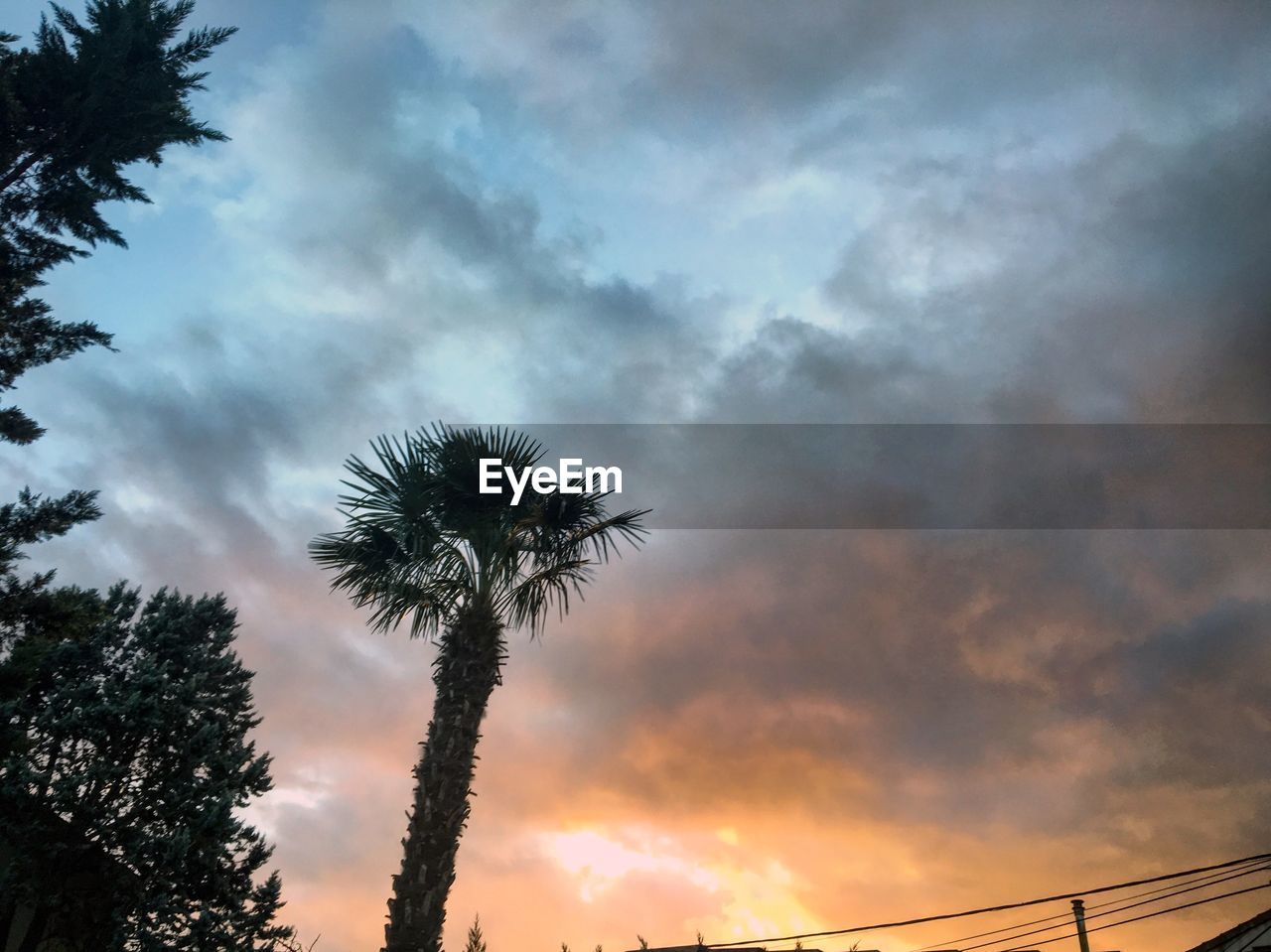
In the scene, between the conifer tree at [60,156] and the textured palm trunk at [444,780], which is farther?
the conifer tree at [60,156]

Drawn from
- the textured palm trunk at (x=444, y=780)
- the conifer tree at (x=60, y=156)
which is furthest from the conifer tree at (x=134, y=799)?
the textured palm trunk at (x=444, y=780)

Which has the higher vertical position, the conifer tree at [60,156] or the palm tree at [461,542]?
the conifer tree at [60,156]

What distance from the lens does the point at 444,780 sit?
14.3 meters

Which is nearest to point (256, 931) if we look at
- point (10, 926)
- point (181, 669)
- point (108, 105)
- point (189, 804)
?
point (189, 804)

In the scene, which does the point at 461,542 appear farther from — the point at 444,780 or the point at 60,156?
the point at 60,156

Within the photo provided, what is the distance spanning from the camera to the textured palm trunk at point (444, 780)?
1327 centimetres

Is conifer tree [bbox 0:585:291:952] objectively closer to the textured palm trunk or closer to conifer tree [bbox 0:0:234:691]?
conifer tree [bbox 0:0:234:691]

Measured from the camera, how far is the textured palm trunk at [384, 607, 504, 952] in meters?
13.3

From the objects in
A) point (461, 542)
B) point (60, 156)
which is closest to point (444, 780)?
point (461, 542)

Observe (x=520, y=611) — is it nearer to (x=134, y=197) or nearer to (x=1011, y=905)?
(x=1011, y=905)

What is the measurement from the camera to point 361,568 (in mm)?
17531

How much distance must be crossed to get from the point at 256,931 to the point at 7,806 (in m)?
6.83

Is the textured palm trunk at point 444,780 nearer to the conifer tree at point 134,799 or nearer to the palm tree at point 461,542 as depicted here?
the palm tree at point 461,542

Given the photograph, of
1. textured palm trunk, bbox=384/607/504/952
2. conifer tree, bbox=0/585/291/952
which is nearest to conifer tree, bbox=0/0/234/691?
conifer tree, bbox=0/585/291/952
